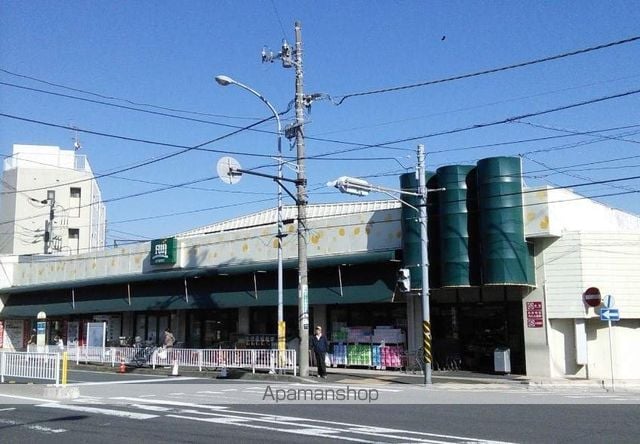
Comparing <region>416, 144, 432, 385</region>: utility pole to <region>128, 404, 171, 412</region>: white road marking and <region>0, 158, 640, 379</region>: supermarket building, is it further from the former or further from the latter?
<region>128, 404, 171, 412</region>: white road marking

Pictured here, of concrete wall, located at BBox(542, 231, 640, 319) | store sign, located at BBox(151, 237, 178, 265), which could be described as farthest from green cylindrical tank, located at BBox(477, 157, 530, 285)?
store sign, located at BBox(151, 237, 178, 265)

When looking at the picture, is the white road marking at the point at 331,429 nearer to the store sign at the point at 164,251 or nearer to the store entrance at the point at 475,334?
the store entrance at the point at 475,334

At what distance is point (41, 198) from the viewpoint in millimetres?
65562

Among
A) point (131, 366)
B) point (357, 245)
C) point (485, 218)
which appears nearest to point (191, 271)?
point (131, 366)

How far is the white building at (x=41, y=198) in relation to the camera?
2537 inches

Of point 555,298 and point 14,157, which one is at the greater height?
point 14,157

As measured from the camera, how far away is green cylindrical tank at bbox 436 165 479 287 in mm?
23922

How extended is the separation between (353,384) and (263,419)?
9.26m

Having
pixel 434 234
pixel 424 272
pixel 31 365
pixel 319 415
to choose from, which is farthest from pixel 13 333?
pixel 319 415

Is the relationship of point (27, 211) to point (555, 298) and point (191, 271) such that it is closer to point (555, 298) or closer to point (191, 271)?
point (191, 271)

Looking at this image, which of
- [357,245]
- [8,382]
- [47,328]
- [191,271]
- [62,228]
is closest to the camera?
[8,382]

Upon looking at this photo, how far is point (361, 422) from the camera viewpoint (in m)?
12.7

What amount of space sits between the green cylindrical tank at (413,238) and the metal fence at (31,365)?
40.0 ft
